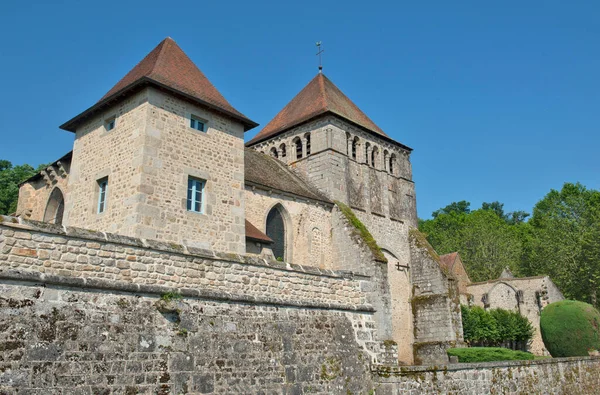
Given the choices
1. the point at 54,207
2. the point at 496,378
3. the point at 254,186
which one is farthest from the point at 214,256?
the point at 54,207

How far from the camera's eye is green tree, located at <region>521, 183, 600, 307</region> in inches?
1211

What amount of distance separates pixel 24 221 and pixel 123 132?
303 inches

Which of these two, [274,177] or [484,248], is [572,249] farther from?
[274,177]

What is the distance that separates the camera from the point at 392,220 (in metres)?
24.3

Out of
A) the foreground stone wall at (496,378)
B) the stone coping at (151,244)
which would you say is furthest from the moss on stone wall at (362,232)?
the stone coping at (151,244)

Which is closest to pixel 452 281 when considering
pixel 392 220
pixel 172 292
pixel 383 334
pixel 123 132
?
pixel 392 220

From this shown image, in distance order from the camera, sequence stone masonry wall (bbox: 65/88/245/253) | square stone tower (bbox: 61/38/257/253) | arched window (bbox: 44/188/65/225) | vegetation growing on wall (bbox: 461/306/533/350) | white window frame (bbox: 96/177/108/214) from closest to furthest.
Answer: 1. stone masonry wall (bbox: 65/88/245/253)
2. square stone tower (bbox: 61/38/257/253)
3. white window frame (bbox: 96/177/108/214)
4. arched window (bbox: 44/188/65/225)
5. vegetation growing on wall (bbox: 461/306/533/350)

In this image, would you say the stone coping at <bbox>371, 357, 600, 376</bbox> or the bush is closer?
the stone coping at <bbox>371, 357, 600, 376</bbox>

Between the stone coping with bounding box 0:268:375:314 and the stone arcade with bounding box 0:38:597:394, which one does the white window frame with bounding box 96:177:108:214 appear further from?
the stone coping with bounding box 0:268:375:314

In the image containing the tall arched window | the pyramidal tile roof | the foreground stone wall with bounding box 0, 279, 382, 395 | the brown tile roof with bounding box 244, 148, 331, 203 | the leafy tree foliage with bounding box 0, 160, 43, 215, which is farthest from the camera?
the leafy tree foliage with bounding box 0, 160, 43, 215

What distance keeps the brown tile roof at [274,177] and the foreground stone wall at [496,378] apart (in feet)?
29.9

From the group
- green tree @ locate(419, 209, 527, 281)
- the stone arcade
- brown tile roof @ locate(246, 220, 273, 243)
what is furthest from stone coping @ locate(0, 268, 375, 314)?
green tree @ locate(419, 209, 527, 281)

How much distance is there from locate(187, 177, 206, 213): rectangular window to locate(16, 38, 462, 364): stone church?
3 cm

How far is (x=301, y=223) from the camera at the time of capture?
1989 centimetres
